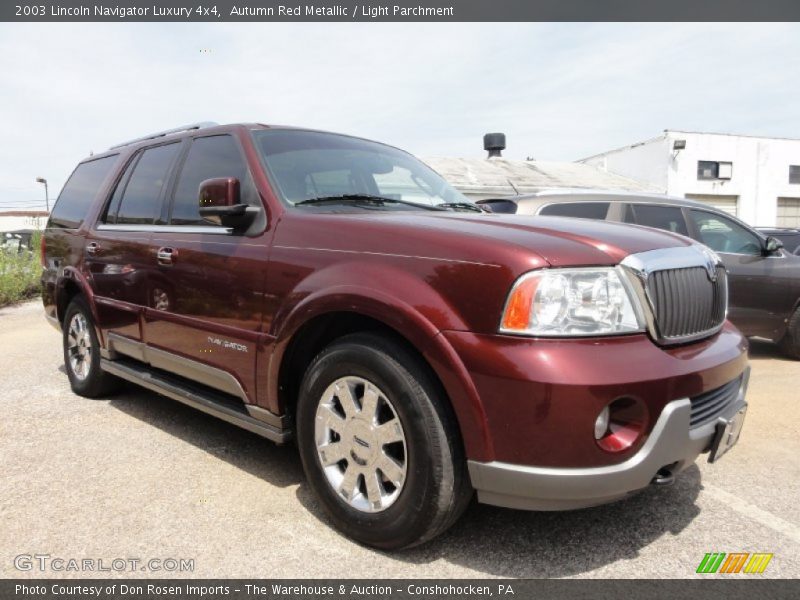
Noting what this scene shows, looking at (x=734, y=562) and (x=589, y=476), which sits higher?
(x=589, y=476)

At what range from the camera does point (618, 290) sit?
222 cm

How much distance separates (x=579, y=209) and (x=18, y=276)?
1098 cm

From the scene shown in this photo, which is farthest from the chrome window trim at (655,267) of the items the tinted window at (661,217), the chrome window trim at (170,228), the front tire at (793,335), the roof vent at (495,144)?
the roof vent at (495,144)

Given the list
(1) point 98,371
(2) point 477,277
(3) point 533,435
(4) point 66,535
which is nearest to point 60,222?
(1) point 98,371

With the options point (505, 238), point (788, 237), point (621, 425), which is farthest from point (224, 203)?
point (788, 237)

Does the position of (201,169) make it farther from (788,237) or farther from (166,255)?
(788,237)

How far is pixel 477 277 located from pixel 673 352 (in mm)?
818

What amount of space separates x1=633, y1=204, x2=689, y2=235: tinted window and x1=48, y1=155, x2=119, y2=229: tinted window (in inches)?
196

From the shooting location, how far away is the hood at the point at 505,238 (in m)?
2.24

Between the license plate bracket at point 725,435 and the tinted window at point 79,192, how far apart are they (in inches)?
175

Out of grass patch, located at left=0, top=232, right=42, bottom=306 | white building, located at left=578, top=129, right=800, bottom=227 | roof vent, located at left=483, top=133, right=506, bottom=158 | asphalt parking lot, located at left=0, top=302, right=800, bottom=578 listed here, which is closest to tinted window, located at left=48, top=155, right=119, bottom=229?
asphalt parking lot, located at left=0, top=302, right=800, bottom=578

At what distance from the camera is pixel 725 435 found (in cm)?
240

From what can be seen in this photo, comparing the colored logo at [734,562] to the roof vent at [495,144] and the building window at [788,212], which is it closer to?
the roof vent at [495,144]

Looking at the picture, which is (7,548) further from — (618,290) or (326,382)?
(618,290)
